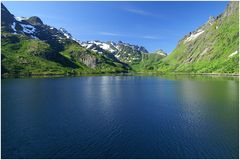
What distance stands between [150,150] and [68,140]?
55.3 feet

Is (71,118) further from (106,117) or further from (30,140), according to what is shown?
(30,140)

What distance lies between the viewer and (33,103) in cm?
9656

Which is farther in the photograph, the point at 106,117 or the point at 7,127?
the point at 106,117

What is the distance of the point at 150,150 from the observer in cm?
4734

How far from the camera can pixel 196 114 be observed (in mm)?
76688

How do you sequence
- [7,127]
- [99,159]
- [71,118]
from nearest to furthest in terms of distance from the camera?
[99,159] < [7,127] < [71,118]

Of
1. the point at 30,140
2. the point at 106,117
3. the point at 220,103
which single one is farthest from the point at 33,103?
the point at 220,103

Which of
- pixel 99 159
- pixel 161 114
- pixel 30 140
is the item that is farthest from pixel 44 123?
pixel 161 114

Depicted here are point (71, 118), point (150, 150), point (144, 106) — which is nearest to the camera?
point (150, 150)

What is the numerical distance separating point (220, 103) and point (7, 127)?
7249 cm

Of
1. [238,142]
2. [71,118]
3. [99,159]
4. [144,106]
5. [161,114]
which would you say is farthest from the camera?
[144,106]

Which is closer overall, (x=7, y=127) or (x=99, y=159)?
(x=99, y=159)

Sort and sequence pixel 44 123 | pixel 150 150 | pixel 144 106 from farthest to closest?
pixel 144 106 < pixel 44 123 < pixel 150 150

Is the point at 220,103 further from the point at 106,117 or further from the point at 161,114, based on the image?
the point at 106,117
